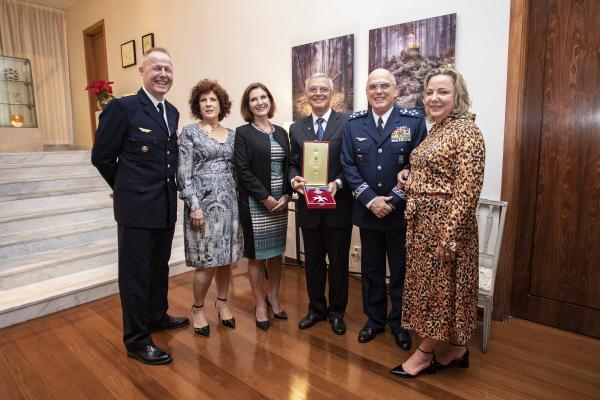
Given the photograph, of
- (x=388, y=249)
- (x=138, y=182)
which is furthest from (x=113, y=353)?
(x=388, y=249)

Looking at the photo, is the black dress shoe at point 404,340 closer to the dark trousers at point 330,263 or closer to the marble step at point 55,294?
the dark trousers at point 330,263

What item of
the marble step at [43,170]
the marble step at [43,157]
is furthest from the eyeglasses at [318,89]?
the marble step at [43,157]

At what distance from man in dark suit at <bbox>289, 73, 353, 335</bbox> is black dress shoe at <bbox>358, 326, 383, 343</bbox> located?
4.7 inches

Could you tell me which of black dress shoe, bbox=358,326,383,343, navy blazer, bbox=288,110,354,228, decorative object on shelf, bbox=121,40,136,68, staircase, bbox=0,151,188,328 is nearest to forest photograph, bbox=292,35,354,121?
navy blazer, bbox=288,110,354,228

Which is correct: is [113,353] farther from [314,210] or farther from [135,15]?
[135,15]

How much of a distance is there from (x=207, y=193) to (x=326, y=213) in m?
0.68

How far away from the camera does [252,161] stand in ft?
7.12

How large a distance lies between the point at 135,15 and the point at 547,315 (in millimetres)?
5473

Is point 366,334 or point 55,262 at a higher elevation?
point 55,262

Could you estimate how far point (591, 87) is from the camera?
2.05 m

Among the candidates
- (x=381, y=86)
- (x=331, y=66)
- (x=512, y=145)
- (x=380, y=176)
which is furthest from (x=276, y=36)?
(x=512, y=145)

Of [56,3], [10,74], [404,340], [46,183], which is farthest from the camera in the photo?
[56,3]

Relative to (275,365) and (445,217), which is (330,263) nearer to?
(275,365)

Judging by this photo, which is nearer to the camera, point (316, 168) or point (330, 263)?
point (316, 168)
